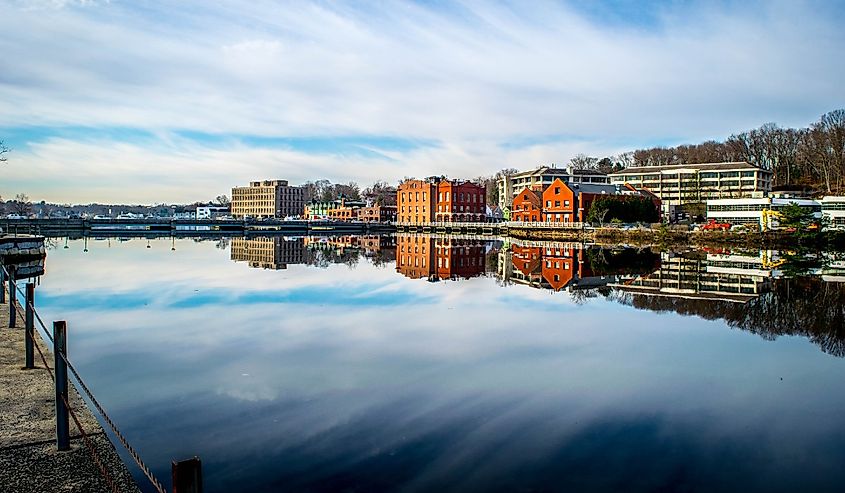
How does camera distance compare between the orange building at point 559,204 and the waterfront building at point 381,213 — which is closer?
the orange building at point 559,204

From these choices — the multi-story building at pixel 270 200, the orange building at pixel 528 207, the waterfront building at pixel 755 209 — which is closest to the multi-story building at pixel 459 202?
the orange building at pixel 528 207

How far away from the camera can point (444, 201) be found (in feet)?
270

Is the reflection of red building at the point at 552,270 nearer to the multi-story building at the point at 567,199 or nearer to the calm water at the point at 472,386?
the calm water at the point at 472,386

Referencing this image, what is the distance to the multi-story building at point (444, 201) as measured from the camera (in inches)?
3216

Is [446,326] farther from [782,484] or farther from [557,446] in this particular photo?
[782,484]

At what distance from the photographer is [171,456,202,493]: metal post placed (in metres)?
2.49

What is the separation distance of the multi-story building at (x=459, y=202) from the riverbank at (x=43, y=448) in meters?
75.3

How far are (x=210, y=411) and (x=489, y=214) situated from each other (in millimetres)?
85122

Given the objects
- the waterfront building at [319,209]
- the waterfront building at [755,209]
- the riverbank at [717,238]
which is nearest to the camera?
the riverbank at [717,238]

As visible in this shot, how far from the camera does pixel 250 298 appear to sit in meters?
16.1

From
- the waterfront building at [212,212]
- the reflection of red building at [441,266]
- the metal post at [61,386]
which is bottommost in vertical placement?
the reflection of red building at [441,266]

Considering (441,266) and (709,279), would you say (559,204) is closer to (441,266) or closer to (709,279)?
(441,266)

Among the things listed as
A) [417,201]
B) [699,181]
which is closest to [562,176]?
[699,181]

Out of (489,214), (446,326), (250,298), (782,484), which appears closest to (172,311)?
(250,298)
